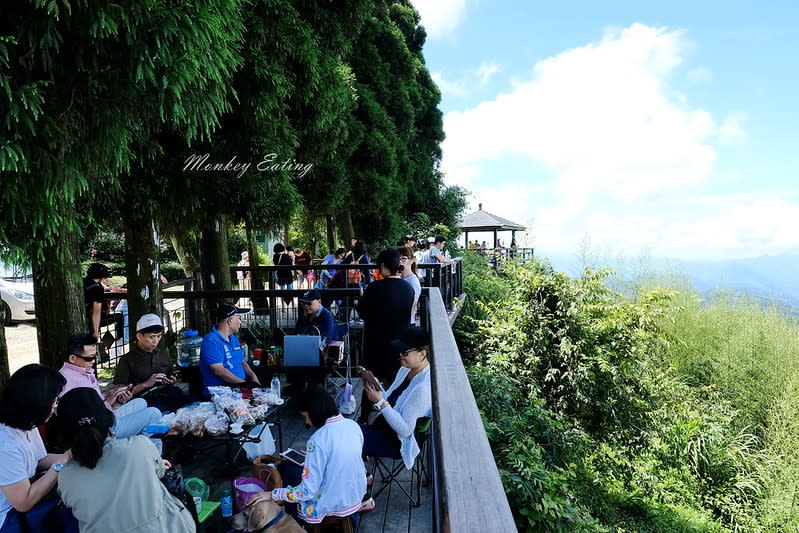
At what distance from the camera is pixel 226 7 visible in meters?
3.87

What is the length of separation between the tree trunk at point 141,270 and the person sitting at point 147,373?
9.41ft

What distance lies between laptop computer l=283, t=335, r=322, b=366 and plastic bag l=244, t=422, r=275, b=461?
1.12 metres

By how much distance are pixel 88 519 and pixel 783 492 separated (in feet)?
41.7

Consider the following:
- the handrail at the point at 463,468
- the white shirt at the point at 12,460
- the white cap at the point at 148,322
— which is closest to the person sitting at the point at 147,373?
the white cap at the point at 148,322

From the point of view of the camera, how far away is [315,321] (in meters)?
5.85

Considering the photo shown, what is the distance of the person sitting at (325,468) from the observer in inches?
114

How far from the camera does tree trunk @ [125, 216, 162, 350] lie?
710cm

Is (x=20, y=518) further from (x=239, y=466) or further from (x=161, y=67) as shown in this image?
(x=161, y=67)

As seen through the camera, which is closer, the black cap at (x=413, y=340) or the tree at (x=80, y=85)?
the tree at (x=80, y=85)

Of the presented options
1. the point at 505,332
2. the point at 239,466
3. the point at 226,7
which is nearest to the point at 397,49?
the point at 505,332

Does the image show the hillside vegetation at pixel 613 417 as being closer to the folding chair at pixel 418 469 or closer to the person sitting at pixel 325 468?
the folding chair at pixel 418 469

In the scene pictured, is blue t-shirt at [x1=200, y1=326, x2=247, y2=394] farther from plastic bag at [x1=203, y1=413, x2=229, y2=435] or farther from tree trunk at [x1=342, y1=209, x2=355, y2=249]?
tree trunk at [x1=342, y1=209, x2=355, y2=249]

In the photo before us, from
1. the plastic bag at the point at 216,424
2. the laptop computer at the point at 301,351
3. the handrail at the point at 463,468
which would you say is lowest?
the plastic bag at the point at 216,424

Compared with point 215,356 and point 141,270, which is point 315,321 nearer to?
point 215,356
